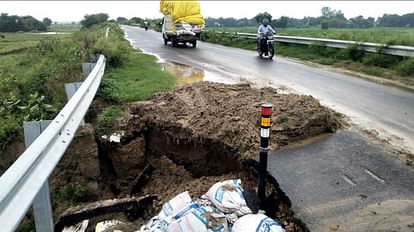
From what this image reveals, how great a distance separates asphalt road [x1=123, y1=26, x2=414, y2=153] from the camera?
6.89 m

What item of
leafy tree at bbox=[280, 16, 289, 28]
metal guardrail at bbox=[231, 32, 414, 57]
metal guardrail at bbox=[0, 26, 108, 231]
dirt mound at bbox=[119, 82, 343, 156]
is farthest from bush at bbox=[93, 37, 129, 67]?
leafy tree at bbox=[280, 16, 289, 28]

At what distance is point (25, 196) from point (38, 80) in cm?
756

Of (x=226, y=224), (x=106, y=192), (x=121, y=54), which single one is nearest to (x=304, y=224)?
(x=226, y=224)

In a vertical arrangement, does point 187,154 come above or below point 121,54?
below

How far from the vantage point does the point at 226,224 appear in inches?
154

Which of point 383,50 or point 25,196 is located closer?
Result: point 25,196

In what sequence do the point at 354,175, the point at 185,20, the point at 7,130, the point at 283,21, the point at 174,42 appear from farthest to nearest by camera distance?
1. the point at 283,21
2. the point at 174,42
3. the point at 185,20
4. the point at 7,130
5. the point at 354,175

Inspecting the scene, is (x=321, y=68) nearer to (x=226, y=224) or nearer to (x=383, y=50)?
(x=383, y=50)

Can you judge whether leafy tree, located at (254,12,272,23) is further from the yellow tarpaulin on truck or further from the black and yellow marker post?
the black and yellow marker post

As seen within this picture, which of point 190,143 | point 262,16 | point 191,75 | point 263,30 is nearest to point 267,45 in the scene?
point 263,30

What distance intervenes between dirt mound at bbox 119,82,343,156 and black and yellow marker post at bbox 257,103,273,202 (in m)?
0.91

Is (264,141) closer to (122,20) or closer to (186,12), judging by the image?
(186,12)

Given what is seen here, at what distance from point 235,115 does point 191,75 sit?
5524 mm

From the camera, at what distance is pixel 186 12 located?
2261 cm
